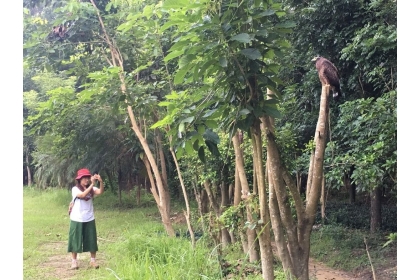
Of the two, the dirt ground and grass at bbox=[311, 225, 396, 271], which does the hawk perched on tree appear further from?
grass at bbox=[311, 225, 396, 271]

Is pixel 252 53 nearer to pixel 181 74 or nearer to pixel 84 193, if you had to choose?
pixel 181 74

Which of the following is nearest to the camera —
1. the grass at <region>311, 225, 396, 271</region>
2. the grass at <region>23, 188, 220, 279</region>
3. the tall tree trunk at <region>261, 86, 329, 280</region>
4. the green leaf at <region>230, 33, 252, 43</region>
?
the green leaf at <region>230, 33, 252, 43</region>

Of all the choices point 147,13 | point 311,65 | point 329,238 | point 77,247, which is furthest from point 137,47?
point 329,238

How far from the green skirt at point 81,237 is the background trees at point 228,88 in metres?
0.57

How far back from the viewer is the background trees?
119 cm

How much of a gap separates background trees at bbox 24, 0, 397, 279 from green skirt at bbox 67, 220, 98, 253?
1.86 feet

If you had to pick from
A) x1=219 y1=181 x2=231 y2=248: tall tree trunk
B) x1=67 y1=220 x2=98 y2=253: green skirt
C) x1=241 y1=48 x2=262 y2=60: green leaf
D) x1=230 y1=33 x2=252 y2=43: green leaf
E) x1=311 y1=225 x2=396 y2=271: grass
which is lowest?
x1=311 y1=225 x2=396 y2=271: grass

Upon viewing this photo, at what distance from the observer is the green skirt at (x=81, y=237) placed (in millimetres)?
2494

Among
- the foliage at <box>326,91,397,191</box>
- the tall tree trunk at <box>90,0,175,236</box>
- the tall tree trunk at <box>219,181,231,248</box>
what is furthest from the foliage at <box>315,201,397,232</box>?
the tall tree trunk at <box>90,0,175,236</box>

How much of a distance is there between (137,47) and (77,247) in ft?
5.27

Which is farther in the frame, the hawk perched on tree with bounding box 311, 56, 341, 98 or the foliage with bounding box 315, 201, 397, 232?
the foliage with bounding box 315, 201, 397, 232

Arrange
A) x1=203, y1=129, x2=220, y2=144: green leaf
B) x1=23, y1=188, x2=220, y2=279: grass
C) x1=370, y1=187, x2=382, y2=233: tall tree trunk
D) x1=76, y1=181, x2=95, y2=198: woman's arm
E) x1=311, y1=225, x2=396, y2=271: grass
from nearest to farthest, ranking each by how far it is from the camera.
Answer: x1=203, y1=129, x2=220, y2=144: green leaf
x1=23, y1=188, x2=220, y2=279: grass
x1=76, y1=181, x2=95, y2=198: woman's arm
x1=311, y1=225, x2=396, y2=271: grass
x1=370, y1=187, x2=382, y2=233: tall tree trunk

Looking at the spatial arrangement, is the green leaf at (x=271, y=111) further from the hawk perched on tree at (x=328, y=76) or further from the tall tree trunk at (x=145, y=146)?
the tall tree trunk at (x=145, y=146)
